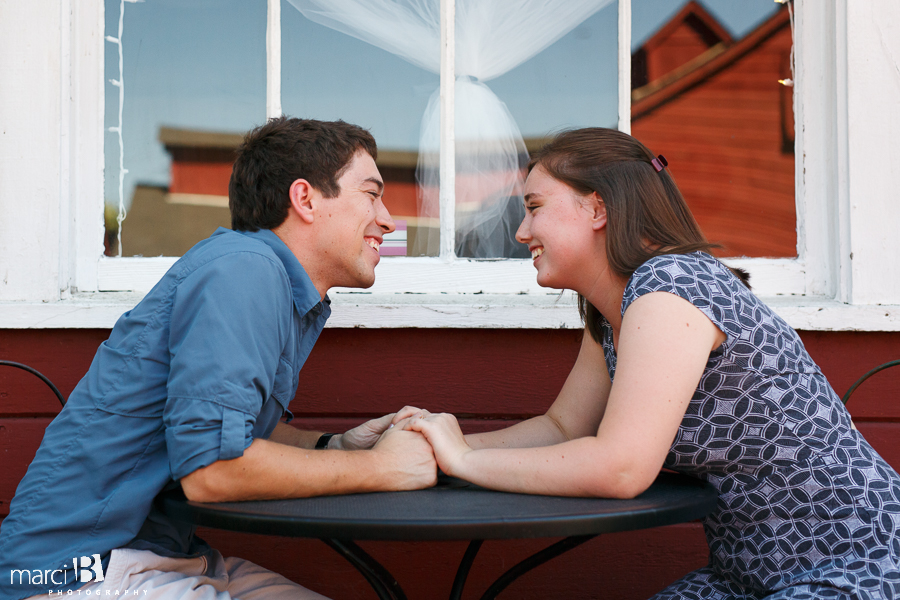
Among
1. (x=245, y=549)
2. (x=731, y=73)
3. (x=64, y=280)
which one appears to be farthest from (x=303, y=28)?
(x=245, y=549)

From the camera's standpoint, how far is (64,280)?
222cm

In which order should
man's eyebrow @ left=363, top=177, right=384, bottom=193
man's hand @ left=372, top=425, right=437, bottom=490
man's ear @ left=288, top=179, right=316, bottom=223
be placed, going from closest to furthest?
man's hand @ left=372, top=425, right=437, bottom=490
man's ear @ left=288, top=179, right=316, bottom=223
man's eyebrow @ left=363, top=177, right=384, bottom=193

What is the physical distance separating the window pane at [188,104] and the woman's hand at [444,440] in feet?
4.47

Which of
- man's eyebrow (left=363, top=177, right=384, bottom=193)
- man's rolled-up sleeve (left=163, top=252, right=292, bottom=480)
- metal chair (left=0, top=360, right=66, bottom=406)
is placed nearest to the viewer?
man's rolled-up sleeve (left=163, top=252, right=292, bottom=480)

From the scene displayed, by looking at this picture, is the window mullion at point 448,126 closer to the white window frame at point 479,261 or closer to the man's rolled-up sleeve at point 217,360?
the white window frame at point 479,261

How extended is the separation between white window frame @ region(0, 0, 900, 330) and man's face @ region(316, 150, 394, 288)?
0.48m

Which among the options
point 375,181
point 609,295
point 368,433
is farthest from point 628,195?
point 368,433

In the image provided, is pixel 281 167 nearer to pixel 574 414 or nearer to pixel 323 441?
pixel 323 441

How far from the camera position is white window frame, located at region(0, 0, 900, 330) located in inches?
87.7

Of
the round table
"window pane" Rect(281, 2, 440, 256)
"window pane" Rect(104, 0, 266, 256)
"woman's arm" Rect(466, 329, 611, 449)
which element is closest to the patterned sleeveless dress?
the round table

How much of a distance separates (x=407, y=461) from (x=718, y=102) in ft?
6.21

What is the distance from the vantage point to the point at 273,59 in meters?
2.47

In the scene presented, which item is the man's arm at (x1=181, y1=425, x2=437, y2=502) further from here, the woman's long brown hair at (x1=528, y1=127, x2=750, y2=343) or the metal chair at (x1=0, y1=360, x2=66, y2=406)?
the metal chair at (x1=0, y1=360, x2=66, y2=406)

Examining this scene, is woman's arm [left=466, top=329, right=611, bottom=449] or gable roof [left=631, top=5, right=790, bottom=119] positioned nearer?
woman's arm [left=466, top=329, right=611, bottom=449]
